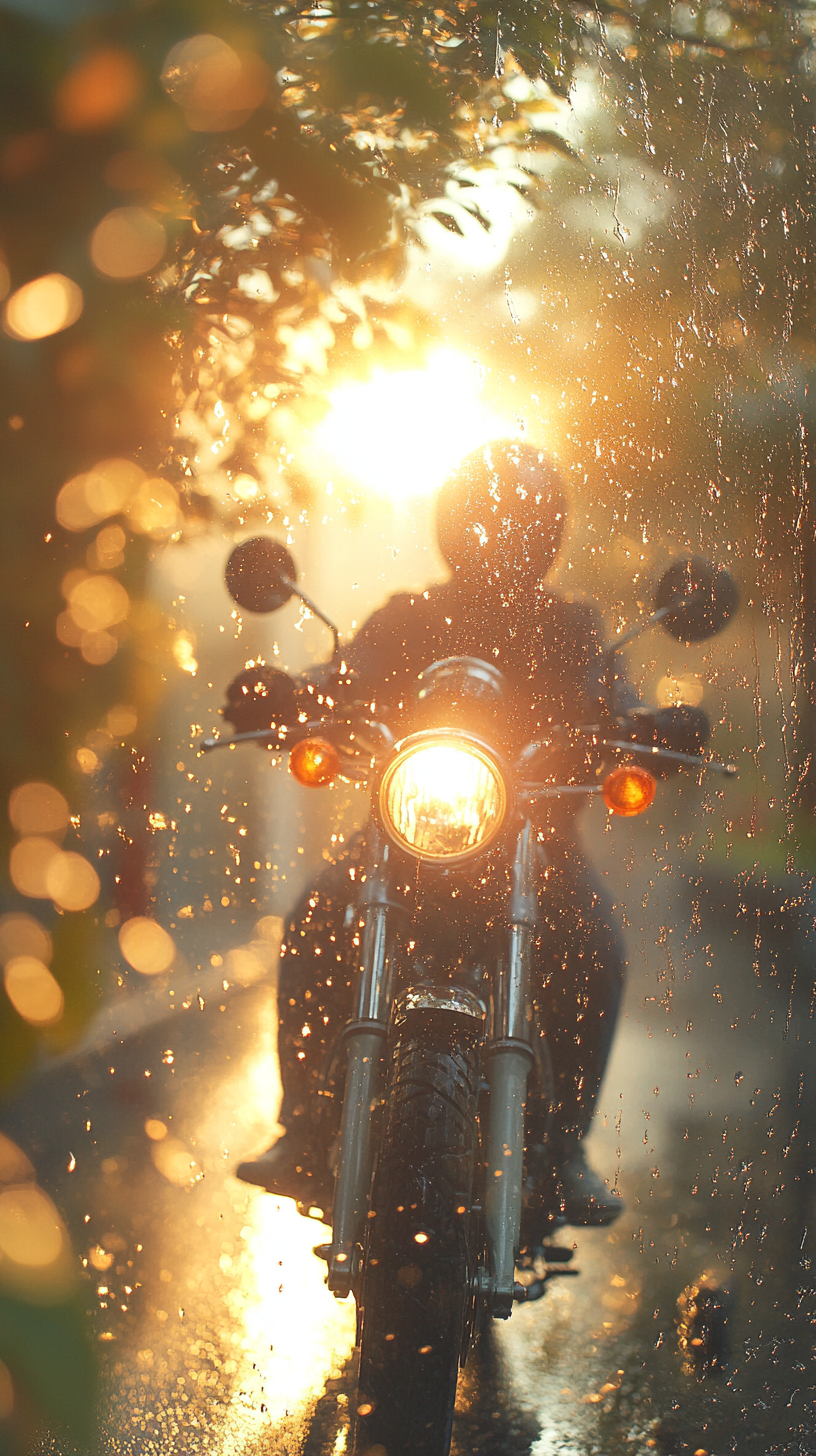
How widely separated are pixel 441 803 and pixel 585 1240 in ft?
4.31

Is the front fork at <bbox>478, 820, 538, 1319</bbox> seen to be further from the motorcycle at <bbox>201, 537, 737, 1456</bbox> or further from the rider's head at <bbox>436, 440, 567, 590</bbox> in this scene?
the rider's head at <bbox>436, 440, 567, 590</bbox>

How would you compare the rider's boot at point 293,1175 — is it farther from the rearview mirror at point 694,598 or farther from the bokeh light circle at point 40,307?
the bokeh light circle at point 40,307

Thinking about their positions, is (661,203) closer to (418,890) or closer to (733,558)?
(733,558)

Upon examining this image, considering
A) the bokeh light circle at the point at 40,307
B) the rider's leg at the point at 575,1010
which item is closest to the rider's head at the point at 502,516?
the rider's leg at the point at 575,1010

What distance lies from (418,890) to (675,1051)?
138 centimetres

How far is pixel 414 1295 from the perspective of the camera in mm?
1083

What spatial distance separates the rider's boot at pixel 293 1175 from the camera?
157 cm

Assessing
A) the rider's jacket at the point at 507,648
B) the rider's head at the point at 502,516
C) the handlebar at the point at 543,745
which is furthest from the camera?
the rider's head at the point at 502,516

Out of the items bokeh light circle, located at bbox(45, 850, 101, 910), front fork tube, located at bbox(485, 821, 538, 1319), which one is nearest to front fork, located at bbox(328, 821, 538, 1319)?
front fork tube, located at bbox(485, 821, 538, 1319)

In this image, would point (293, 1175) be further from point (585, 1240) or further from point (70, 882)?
point (70, 882)

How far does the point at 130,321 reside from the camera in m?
0.41

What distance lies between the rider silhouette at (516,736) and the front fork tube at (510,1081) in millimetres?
98

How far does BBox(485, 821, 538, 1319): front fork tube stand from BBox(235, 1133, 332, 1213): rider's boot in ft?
1.27

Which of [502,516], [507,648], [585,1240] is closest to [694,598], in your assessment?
[507,648]
